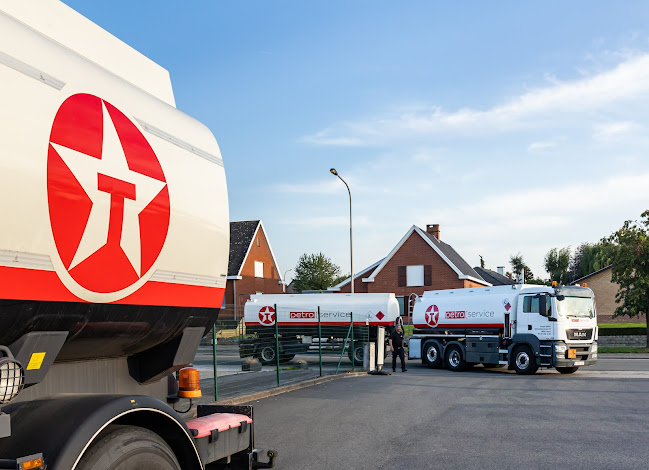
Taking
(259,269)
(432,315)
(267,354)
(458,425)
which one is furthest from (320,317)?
(259,269)

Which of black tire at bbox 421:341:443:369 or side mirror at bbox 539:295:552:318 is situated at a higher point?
side mirror at bbox 539:295:552:318

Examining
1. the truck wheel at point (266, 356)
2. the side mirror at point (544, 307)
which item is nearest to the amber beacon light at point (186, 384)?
the side mirror at point (544, 307)

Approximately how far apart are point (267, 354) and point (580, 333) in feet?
34.4

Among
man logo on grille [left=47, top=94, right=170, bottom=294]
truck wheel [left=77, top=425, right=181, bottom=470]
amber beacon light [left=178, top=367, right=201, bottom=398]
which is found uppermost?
man logo on grille [left=47, top=94, right=170, bottom=294]

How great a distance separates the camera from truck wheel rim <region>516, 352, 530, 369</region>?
2138 centimetres

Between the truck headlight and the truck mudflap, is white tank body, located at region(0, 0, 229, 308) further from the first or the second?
the truck mudflap

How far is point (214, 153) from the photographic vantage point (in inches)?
205

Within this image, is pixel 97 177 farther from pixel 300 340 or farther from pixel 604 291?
pixel 604 291

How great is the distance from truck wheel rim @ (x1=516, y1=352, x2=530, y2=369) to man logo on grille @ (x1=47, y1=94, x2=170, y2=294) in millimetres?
18940

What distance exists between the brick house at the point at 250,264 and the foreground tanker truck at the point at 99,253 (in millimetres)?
44772

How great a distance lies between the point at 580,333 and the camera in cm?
2117

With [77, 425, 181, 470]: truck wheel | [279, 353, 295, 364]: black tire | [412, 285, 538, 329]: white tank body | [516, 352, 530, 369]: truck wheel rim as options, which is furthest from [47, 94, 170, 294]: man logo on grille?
[279, 353, 295, 364]: black tire

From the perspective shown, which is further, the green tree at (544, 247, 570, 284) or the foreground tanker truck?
the green tree at (544, 247, 570, 284)

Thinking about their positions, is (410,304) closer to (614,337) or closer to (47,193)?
(614,337)
